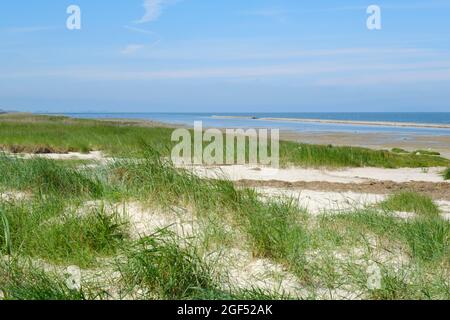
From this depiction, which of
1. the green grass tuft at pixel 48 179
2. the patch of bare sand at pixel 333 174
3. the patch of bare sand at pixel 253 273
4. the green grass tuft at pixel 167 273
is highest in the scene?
the green grass tuft at pixel 48 179

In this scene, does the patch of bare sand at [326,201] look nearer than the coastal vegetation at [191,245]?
No

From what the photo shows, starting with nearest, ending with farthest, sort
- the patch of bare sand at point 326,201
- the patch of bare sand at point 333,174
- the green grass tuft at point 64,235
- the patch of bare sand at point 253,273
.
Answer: the patch of bare sand at point 253,273, the green grass tuft at point 64,235, the patch of bare sand at point 326,201, the patch of bare sand at point 333,174

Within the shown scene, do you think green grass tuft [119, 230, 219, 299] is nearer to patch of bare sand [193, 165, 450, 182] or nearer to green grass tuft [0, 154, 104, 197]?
green grass tuft [0, 154, 104, 197]

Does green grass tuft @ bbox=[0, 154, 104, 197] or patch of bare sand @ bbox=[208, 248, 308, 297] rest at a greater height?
green grass tuft @ bbox=[0, 154, 104, 197]

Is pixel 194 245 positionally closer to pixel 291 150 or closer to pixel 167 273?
pixel 167 273

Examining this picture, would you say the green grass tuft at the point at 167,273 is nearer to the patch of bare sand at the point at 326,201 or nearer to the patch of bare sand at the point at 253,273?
the patch of bare sand at the point at 253,273

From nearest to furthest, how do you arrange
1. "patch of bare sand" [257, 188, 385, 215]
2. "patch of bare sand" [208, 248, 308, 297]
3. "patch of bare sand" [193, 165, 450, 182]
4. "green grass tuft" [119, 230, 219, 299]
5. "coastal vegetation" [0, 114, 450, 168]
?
"green grass tuft" [119, 230, 219, 299], "patch of bare sand" [208, 248, 308, 297], "patch of bare sand" [257, 188, 385, 215], "patch of bare sand" [193, 165, 450, 182], "coastal vegetation" [0, 114, 450, 168]

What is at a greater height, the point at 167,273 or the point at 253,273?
the point at 167,273

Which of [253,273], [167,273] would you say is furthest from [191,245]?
[253,273]

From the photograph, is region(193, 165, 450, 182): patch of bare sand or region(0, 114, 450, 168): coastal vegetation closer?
region(193, 165, 450, 182): patch of bare sand

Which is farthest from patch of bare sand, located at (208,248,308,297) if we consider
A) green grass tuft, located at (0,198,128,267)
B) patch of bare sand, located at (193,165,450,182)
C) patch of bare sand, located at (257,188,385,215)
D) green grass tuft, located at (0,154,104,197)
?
patch of bare sand, located at (193,165,450,182)

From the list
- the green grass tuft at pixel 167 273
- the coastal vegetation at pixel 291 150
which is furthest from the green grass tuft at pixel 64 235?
the coastal vegetation at pixel 291 150

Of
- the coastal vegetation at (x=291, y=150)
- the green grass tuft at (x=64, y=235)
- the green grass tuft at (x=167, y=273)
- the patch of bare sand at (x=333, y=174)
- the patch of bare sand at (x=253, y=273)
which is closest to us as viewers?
the green grass tuft at (x=167, y=273)
